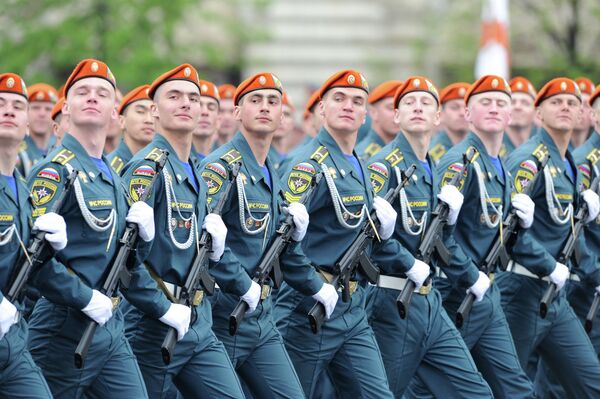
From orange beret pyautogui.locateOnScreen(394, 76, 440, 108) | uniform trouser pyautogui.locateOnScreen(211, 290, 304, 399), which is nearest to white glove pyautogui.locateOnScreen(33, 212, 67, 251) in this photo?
uniform trouser pyautogui.locateOnScreen(211, 290, 304, 399)

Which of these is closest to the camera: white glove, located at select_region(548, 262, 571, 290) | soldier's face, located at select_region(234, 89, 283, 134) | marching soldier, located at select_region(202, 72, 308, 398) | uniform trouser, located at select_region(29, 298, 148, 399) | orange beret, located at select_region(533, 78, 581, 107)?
uniform trouser, located at select_region(29, 298, 148, 399)

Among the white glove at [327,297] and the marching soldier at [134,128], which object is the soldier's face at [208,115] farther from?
the white glove at [327,297]

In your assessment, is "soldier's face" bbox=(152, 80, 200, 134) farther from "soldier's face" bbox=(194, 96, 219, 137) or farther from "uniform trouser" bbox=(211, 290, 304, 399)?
"soldier's face" bbox=(194, 96, 219, 137)

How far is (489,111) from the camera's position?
965cm

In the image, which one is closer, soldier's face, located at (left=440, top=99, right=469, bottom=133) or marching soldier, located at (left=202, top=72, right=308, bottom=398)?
marching soldier, located at (left=202, top=72, right=308, bottom=398)

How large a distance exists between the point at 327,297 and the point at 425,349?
0.83 meters

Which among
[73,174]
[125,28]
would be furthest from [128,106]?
[125,28]

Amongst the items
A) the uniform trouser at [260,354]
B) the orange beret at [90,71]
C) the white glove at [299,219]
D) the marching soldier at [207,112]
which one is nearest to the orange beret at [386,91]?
the marching soldier at [207,112]

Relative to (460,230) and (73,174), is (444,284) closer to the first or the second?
(460,230)

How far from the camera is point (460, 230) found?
365 inches

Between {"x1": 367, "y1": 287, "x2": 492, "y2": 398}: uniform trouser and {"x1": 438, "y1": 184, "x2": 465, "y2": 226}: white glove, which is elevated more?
{"x1": 438, "y1": 184, "x2": 465, "y2": 226}: white glove

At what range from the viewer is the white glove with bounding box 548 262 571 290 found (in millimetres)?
9302

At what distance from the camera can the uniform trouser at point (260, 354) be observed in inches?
307

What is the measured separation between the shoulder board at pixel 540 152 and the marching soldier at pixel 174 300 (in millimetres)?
2843
